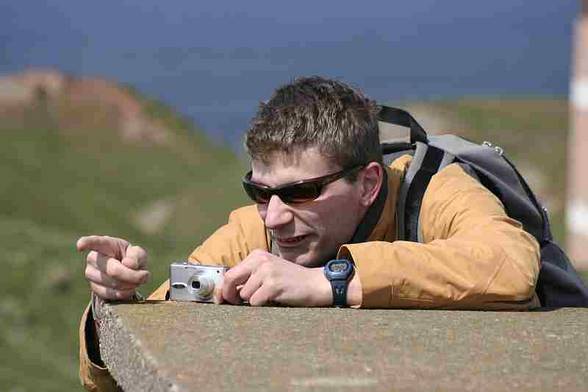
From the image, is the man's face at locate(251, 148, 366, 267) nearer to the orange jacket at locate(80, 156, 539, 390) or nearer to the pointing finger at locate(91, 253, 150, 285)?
the orange jacket at locate(80, 156, 539, 390)

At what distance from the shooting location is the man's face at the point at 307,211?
14.6ft

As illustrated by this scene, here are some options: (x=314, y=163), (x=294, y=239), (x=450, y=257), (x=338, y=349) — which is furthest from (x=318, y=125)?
(x=338, y=349)

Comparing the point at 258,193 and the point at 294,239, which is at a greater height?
the point at 258,193

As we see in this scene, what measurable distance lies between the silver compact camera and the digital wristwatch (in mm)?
386

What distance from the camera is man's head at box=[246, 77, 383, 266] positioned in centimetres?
445

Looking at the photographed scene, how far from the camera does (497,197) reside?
4.80 m

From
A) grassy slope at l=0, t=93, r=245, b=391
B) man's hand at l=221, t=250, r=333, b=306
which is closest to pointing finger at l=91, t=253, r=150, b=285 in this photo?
man's hand at l=221, t=250, r=333, b=306

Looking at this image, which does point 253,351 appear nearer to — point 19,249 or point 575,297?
point 575,297

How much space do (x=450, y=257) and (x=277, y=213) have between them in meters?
0.61

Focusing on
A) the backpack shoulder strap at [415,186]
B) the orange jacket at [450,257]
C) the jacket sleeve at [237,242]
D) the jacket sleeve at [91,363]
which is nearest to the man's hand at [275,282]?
the orange jacket at [450,257]

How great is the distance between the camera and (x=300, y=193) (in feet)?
14.6

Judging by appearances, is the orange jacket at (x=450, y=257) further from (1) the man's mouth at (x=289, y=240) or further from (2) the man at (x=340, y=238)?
(1) the man's mouth at (x=289, y=240)

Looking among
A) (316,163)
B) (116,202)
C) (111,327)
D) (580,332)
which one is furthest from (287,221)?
(116,202)

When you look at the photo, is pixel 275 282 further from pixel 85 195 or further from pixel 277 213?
pixel 85 195
